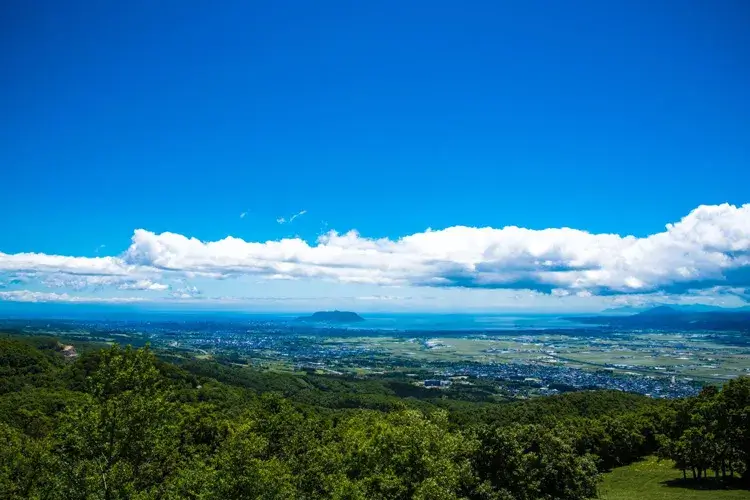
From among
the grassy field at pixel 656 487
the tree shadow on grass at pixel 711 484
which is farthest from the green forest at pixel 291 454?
the grassy field at pixel 656 487

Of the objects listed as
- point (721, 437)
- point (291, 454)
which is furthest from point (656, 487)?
point (291, 454)

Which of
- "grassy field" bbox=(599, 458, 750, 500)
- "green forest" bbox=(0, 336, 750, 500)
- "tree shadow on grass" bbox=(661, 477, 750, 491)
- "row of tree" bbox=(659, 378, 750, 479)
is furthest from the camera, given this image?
"row of tree" bbox=(659, 378, 750, 479)

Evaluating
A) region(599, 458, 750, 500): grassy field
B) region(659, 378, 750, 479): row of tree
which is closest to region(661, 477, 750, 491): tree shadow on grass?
region(599, 458, 750, 500): grassy field

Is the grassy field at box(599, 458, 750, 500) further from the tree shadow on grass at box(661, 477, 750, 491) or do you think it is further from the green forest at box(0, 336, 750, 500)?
the green forest at box(0, 336, 750, 500)

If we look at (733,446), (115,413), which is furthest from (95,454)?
(733,446)

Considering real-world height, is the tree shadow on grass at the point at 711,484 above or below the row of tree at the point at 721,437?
below

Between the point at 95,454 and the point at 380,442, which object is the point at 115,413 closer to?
the point at 95,454

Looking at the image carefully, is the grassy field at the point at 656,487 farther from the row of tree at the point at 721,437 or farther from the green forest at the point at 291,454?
the row of tree at the point at 721,437

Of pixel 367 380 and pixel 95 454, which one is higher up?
pixel 95 454
